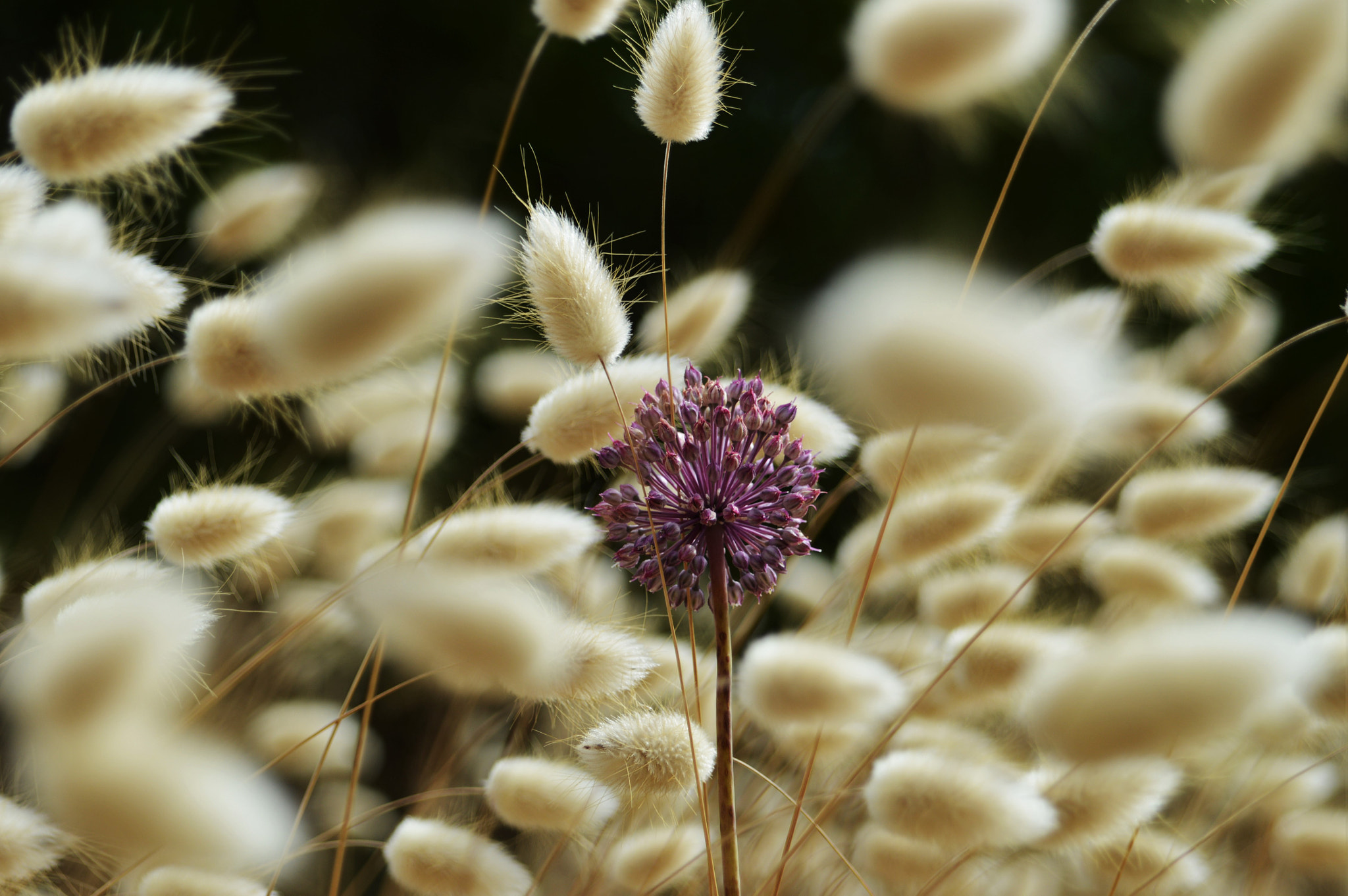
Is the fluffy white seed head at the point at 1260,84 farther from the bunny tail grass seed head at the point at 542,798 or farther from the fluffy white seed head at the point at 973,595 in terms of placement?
the bunny tail grass seed head at the point at 542,798

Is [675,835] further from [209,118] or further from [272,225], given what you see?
[272,225]

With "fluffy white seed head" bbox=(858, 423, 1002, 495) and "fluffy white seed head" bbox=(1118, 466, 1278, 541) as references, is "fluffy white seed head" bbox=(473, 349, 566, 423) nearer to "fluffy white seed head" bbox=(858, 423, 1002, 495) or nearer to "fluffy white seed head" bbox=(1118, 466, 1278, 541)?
"fluffy white seed head" bbox=(858, 423, 1002, 495)

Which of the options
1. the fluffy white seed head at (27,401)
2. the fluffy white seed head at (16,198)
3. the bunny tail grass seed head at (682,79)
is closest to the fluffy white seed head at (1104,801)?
the bunny tail grass seed head at (682,79)

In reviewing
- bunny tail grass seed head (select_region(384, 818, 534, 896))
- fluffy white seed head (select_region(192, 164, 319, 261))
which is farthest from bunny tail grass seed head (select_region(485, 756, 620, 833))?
fluffy white seed head (select_region(192, 164, 319, 261))

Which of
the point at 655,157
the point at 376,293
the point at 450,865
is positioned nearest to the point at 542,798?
the point at 450,865

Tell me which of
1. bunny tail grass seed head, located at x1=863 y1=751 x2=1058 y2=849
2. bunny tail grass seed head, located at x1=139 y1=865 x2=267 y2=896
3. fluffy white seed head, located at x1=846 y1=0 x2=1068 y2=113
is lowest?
bunny tail grass seed head, located at x1=139 y1=865 x2=267 y2=896
